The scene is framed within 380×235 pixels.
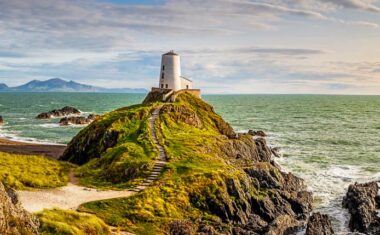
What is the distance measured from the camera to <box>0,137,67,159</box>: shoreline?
73.6m

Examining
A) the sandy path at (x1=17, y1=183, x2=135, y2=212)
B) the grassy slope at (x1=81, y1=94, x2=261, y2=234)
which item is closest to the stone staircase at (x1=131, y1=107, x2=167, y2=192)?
the grassy slope at (x1=81, y1=94, x2=261, y2=234)

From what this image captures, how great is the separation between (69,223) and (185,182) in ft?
46.2

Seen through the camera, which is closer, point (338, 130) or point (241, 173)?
point (241, 173)

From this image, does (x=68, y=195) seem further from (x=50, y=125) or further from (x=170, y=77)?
(x=50, y=125)

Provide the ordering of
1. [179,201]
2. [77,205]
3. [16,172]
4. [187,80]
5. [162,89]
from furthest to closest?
[187,80]
[162,89]
[16,172]
[179,201]
[77,205]

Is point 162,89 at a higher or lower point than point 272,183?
higher

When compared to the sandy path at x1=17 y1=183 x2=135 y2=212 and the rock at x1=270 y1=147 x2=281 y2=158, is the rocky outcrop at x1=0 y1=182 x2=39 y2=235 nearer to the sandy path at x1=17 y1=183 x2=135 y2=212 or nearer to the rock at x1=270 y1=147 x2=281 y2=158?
the sandy path at x1=17 y1=183 x2=135 y2=212

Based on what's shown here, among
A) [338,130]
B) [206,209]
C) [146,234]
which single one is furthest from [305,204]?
[338,130]

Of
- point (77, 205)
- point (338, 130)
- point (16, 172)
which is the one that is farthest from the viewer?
point (338, 130)

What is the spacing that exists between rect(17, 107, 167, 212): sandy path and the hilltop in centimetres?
92

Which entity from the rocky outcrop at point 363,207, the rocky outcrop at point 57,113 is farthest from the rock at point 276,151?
the rocky outcrop at point 57,113

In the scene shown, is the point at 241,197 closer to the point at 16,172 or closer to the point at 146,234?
the point at 146,234

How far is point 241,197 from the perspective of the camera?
40375 mm

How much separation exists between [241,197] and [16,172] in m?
22.1
